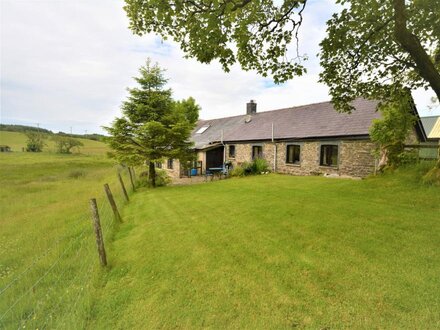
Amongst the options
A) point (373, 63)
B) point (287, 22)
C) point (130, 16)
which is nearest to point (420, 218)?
point (373, 63)

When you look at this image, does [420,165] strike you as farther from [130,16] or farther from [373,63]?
[130,16]

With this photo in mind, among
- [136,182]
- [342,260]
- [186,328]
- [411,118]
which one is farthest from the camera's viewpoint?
[136,182]

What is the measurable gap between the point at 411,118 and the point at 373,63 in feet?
11.3

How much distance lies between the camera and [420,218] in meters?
5.93

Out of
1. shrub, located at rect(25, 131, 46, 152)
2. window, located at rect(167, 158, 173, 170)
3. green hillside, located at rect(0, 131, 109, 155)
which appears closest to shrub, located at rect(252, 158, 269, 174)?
window, located at rect(167, 158, 173, 170)

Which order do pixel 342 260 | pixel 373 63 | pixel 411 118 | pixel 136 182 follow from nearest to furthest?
pixel 342 260 → pixel 373 63 → pixel 411 118 → pixel 136 182

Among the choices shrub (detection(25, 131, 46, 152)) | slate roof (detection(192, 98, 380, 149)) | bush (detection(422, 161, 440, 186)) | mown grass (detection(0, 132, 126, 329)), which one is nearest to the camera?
mown grass (detection(0, 132, 126, 329))

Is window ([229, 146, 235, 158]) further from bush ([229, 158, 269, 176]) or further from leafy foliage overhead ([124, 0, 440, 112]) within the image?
leafy foliage overhead ([124, 0, 440, 112])

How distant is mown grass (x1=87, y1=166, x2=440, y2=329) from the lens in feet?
10.0

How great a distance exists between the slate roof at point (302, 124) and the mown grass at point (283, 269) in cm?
770

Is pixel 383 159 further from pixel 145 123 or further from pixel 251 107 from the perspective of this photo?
pixel 251 107

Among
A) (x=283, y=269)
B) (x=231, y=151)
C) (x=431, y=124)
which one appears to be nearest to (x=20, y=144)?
(x=231, y=151)

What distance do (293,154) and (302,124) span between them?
2.56m

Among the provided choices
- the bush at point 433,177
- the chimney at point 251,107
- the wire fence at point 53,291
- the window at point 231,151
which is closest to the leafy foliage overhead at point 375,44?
the bush at point 433,177
